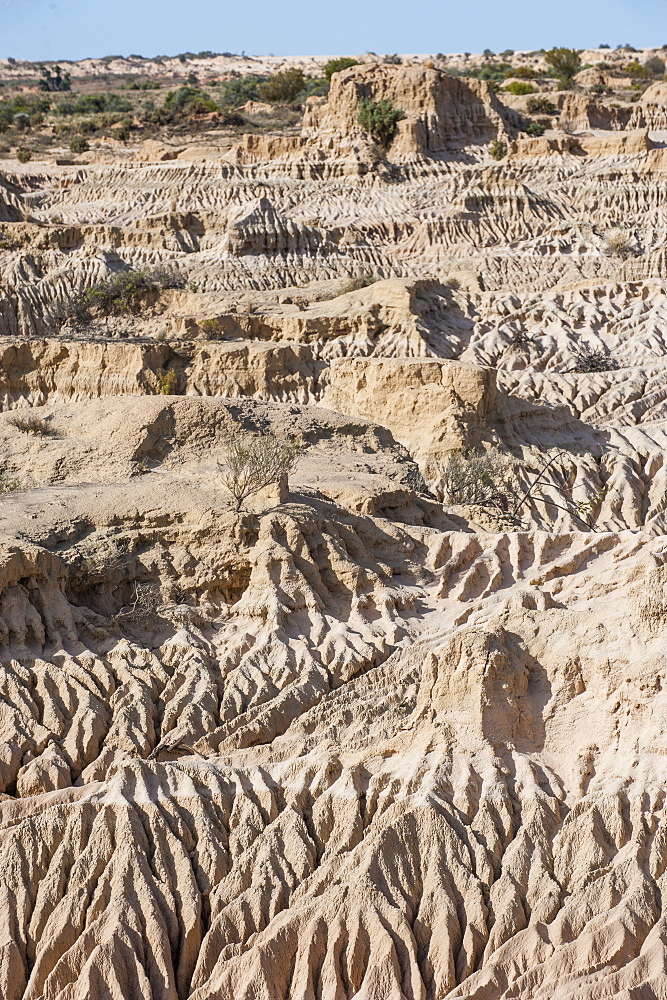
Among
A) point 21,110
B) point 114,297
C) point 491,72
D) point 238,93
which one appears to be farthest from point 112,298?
point 491,72

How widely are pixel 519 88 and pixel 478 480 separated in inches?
2232

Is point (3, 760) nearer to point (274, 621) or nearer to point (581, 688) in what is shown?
point (274, 621)

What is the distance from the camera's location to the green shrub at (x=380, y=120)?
2237 inches

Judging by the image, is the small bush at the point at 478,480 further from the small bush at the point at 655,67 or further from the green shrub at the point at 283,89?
the small bush at the point at 655,67

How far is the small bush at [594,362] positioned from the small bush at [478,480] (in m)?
12.5

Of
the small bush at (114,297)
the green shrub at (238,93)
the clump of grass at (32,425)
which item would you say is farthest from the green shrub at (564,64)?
the clump of grass at (32,425)

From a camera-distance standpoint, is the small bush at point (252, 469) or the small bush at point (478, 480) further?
the small bush at point (478, 480)

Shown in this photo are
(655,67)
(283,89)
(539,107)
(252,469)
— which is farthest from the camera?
(655,67)

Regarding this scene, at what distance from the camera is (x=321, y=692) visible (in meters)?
16.4

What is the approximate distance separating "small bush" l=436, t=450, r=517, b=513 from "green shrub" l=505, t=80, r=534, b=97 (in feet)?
176

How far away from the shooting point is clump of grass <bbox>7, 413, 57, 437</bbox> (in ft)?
78.6

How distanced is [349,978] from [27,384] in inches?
828

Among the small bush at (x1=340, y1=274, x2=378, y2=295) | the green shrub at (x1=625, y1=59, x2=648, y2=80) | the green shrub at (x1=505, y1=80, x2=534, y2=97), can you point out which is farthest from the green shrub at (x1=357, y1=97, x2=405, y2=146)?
the green shrub at (x1=625, y1=59, x2=648, y2=80)

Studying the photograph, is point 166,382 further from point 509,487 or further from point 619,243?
point 619,243
